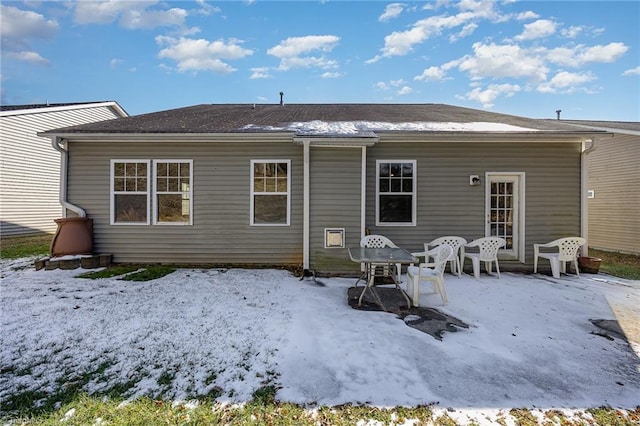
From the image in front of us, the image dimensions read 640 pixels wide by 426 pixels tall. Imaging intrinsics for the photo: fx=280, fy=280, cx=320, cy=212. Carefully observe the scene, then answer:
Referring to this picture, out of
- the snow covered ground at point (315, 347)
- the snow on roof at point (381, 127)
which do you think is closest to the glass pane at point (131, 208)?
the snow covered ground at point (315, 347)

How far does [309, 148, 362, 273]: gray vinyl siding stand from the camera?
19.2ft

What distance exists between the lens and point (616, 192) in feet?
28.9

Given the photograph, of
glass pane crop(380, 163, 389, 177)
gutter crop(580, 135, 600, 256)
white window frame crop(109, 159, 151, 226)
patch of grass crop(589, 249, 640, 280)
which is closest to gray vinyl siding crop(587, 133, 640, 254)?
patch of grass crop(589, 249, 640, 280)

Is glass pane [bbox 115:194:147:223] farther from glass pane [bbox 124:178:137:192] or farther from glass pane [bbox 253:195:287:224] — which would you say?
glass pane [bbox 253:195:287:224]

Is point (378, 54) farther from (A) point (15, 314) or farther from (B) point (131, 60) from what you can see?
(A) point (15, 314)

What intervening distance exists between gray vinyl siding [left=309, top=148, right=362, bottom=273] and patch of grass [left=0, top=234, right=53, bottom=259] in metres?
7.68

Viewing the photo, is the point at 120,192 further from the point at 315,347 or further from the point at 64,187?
the point at 315,347

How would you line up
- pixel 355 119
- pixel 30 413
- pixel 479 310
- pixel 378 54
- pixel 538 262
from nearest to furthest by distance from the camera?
pixel 30 413 → pixel 479 310 → pixel 538 262 → pixel 355 119 → pixel 378 54

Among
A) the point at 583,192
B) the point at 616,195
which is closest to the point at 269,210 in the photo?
the point at 583,192

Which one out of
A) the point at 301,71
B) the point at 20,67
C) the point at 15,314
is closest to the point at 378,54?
the point at 301,71

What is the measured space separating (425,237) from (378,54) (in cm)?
705

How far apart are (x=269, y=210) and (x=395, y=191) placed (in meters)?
2.89

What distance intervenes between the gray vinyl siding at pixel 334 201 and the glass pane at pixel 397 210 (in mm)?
817

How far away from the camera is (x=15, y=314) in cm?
363
